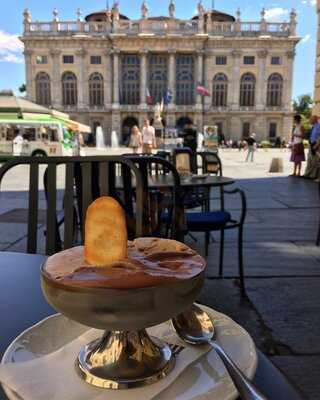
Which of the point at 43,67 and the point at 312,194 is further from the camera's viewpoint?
the point at 43,67

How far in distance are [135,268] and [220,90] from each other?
48.7 meters

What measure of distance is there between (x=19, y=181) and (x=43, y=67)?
134 feet

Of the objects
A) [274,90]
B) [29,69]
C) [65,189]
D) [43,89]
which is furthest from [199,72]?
[65,189]

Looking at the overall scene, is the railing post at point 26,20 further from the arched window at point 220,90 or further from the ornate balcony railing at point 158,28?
the arched window at point 220,90

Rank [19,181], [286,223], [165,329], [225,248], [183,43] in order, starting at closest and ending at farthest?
[165,329] → [225,248] → [286,223] → [19,181] → [183,43]

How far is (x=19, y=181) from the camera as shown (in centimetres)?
928

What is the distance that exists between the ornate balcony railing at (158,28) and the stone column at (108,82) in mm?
2907

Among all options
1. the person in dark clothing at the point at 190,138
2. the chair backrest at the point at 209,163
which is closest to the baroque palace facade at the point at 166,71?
the person in dark clothing at the point at 190,138

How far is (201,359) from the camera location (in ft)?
1.90

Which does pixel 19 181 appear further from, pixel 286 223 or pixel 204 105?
pixel 204 105

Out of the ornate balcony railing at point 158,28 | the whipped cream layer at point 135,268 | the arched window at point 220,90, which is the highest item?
the ornate balcony railing at point 158,28

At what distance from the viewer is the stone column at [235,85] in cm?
4634

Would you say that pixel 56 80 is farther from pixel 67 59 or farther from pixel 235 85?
pixel 235 85

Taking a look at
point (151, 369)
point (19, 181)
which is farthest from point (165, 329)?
point (19, 181)
